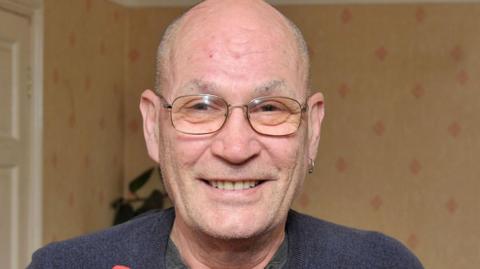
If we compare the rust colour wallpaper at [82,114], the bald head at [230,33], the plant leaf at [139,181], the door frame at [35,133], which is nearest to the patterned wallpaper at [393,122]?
the rust colour wallpaper at [82,114]

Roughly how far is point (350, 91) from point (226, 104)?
3.43 metres

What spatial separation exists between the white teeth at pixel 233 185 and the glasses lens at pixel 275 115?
8cm

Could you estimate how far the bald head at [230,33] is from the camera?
3.63 feet

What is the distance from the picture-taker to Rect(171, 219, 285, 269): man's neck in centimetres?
115

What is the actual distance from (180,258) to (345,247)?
0.92 feet

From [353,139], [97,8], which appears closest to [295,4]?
[353,139]

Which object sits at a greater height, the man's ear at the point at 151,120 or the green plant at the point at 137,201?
the man's ear at the point at 151,120

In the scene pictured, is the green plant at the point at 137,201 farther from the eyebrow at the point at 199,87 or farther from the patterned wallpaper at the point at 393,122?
the eyebrow at the point at 199,87

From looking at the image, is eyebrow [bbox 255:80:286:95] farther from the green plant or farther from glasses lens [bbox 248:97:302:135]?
the green plant

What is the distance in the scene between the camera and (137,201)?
4.47 m

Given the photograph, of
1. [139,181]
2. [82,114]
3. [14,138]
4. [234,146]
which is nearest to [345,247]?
[234,146]

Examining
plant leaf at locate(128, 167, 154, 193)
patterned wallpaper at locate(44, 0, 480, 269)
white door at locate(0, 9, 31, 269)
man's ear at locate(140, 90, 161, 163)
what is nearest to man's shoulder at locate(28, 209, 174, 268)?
man's ear at locate(140, 90, 161, 163)

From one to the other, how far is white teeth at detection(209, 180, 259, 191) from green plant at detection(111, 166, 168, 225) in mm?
3187

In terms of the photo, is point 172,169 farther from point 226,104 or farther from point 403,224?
point 403,224
